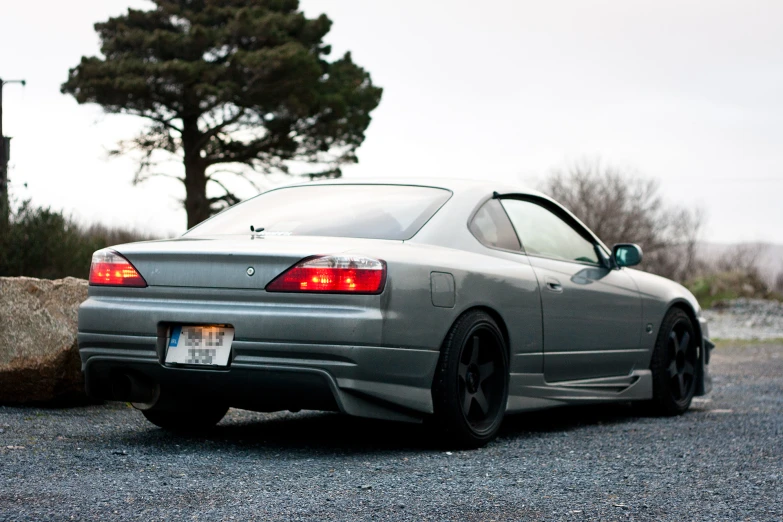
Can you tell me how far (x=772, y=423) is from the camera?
638cm

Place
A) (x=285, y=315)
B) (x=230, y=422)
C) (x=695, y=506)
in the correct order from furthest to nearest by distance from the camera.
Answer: (x=230, y=422)
(x=285, y=315)
(x=695, y=506)

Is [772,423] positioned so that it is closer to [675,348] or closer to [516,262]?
[675,348]

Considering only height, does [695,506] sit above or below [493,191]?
below

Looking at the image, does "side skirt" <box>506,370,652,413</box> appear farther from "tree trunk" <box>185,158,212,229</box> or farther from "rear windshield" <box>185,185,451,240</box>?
"tree trunk" <box>185,158,212,229</box>

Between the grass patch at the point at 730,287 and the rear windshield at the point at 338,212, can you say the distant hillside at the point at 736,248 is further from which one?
the rear windshield at the point at 338,212

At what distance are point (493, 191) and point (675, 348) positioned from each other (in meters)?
2.17

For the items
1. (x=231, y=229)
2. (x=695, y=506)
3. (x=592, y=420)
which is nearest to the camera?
(x=695, y=506)

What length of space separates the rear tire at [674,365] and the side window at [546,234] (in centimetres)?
81

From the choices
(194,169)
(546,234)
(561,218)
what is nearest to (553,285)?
(546,234)

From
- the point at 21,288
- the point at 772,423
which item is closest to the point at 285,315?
the point at 21,288

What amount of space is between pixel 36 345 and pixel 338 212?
86.0 inches

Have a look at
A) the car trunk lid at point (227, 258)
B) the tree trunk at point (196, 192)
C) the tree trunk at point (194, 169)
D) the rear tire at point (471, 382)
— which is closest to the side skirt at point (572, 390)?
the rear tire at point (471, 382)

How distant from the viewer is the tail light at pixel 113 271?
484cm

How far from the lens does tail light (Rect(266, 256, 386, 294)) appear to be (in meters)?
4.46
